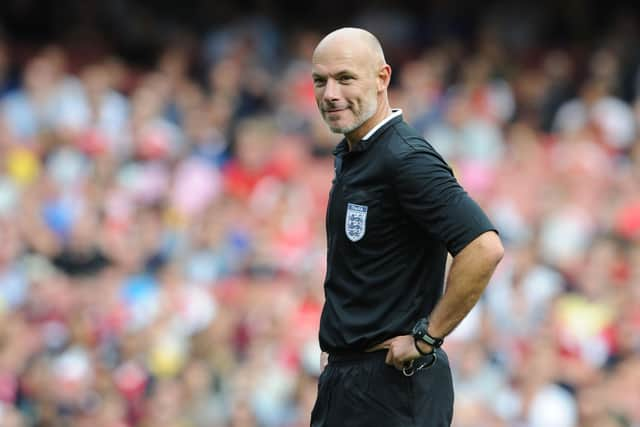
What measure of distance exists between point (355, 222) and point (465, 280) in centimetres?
42

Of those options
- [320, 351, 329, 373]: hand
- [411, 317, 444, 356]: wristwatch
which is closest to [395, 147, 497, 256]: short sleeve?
[411, 317, 444, 356]: wristwatch

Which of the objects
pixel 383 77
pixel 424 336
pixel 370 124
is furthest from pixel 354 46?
pixel 424 336

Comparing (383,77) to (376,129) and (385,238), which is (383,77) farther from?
(385,238)

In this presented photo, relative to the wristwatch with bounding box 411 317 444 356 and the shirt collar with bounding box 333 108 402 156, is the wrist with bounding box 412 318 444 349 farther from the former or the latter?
the shirt collar with bounding box 333 108 402 156

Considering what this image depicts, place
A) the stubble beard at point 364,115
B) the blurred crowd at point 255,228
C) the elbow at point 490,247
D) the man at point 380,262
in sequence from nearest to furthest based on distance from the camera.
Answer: the elbow at point 490,247 < the man at point 380,262 < the stubble beard at point 364,115 < the blurred crowd at point 255,228

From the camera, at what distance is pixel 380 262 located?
427 cm

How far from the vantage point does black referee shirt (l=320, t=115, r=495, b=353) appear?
13.6 ft

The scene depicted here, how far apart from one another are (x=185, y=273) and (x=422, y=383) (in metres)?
6.44

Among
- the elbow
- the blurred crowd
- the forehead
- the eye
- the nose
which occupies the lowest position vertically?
the blurred crowd

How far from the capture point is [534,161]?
11828 mm

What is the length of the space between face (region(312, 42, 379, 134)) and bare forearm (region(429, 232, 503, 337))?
576 millimetres

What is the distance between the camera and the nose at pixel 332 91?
425 cm

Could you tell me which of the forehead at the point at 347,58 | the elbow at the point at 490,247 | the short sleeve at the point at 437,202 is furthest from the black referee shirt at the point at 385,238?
the forehead at the point at 347,58

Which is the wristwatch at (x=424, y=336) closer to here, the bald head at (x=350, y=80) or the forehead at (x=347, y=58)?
the bald head at (x=350, y=80)
